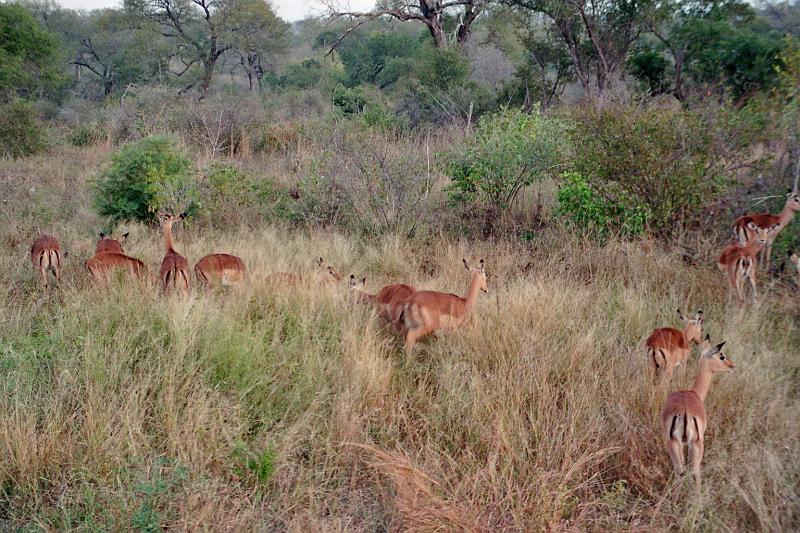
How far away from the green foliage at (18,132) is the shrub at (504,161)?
10790 millimetres

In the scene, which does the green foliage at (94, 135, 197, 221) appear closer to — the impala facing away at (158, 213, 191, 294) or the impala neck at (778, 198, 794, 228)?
the impala facing away at (158, 213, 191, 294)

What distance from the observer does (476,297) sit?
543 centimetres

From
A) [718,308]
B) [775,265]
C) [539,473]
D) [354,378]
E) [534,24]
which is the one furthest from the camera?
[534,24]

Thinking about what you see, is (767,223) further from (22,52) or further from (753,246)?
(22,52)

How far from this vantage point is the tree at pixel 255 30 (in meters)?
27.9

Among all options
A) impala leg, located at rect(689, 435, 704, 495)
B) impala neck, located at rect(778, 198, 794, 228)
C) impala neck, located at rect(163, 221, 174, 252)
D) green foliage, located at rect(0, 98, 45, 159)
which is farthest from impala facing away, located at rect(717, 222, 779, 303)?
green foliage, located at rect(0, 98, 45, 159)

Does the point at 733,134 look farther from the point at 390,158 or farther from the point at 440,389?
the point at 440,389

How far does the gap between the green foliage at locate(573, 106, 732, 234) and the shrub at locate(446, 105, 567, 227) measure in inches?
31.6

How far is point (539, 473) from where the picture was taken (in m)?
3.41

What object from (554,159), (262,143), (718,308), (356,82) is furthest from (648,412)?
(356,82)

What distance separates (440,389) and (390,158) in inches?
205

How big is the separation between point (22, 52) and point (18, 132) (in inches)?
289

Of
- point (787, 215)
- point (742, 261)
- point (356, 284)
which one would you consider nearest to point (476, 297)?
point (356, 284)

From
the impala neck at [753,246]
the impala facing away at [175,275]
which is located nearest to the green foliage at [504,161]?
the impala neck at [753,246]
